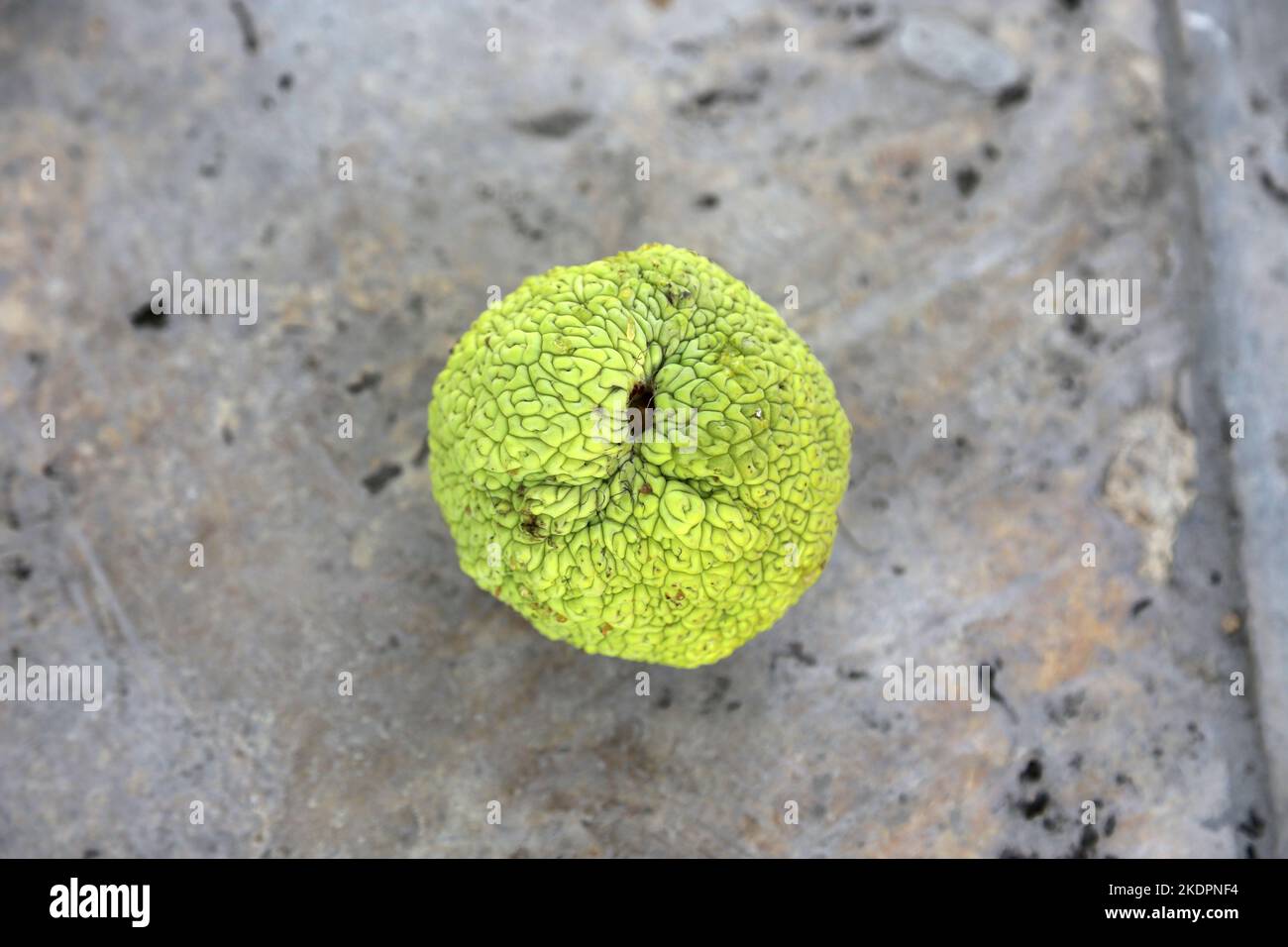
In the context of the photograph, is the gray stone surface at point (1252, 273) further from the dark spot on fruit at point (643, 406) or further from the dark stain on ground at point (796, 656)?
the dark spot on fruit at point (643, 406)

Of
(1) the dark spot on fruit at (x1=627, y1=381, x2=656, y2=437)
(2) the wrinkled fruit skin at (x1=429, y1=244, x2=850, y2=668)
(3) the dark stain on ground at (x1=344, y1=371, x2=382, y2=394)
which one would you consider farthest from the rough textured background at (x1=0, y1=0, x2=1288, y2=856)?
(1) the dark spot on fruit at (x1=627, y1=381, x2=656, y2=437)

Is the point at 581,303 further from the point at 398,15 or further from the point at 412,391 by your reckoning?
the point at 398,15

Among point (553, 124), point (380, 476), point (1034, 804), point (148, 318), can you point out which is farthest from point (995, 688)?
point (148, 318)

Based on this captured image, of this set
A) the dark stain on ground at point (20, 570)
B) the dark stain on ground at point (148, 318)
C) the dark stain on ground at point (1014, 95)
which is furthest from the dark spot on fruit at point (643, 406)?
the dark stain on ground at point (20, 570)

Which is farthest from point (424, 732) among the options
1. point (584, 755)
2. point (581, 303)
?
point (581, 303)

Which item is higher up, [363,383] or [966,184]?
[966,184]

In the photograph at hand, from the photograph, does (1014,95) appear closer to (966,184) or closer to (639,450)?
(966,184)
